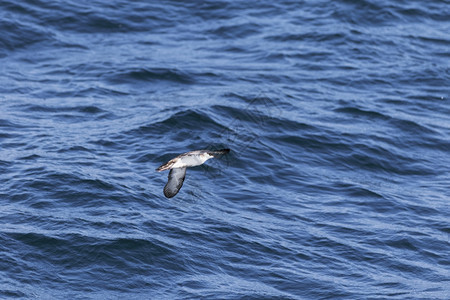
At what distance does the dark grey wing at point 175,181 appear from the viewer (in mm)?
13094

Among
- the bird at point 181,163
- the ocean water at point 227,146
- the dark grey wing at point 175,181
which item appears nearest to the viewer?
the bird at point 181,163

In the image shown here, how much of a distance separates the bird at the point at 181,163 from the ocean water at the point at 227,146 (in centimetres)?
206

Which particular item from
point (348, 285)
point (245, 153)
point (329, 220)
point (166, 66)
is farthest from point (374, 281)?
point (166, 66)

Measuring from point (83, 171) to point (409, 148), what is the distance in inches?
311

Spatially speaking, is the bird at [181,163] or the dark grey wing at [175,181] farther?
the dark grey wing at [175,181]

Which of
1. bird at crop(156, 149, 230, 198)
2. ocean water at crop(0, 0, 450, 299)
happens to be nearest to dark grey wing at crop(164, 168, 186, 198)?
bird at crop(156, 149, 230, 198)

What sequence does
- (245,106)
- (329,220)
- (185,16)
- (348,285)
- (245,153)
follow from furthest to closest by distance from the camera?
(185,16) → (245,106) → (245,153) → (329,220) → (348,285)

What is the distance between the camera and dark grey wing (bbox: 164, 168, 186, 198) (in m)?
13.1

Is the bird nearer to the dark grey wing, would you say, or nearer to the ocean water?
the dark grey wing

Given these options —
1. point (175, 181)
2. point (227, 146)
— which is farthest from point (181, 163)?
point (227, 146)

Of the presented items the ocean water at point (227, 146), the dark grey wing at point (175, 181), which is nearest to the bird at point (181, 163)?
the dark grey wing at point (175, 181)

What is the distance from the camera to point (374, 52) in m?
24.7

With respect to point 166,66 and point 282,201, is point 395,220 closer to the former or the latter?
point 282,201

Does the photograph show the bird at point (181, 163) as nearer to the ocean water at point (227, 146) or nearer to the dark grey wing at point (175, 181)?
the dark grey wing at point (175, 181)
